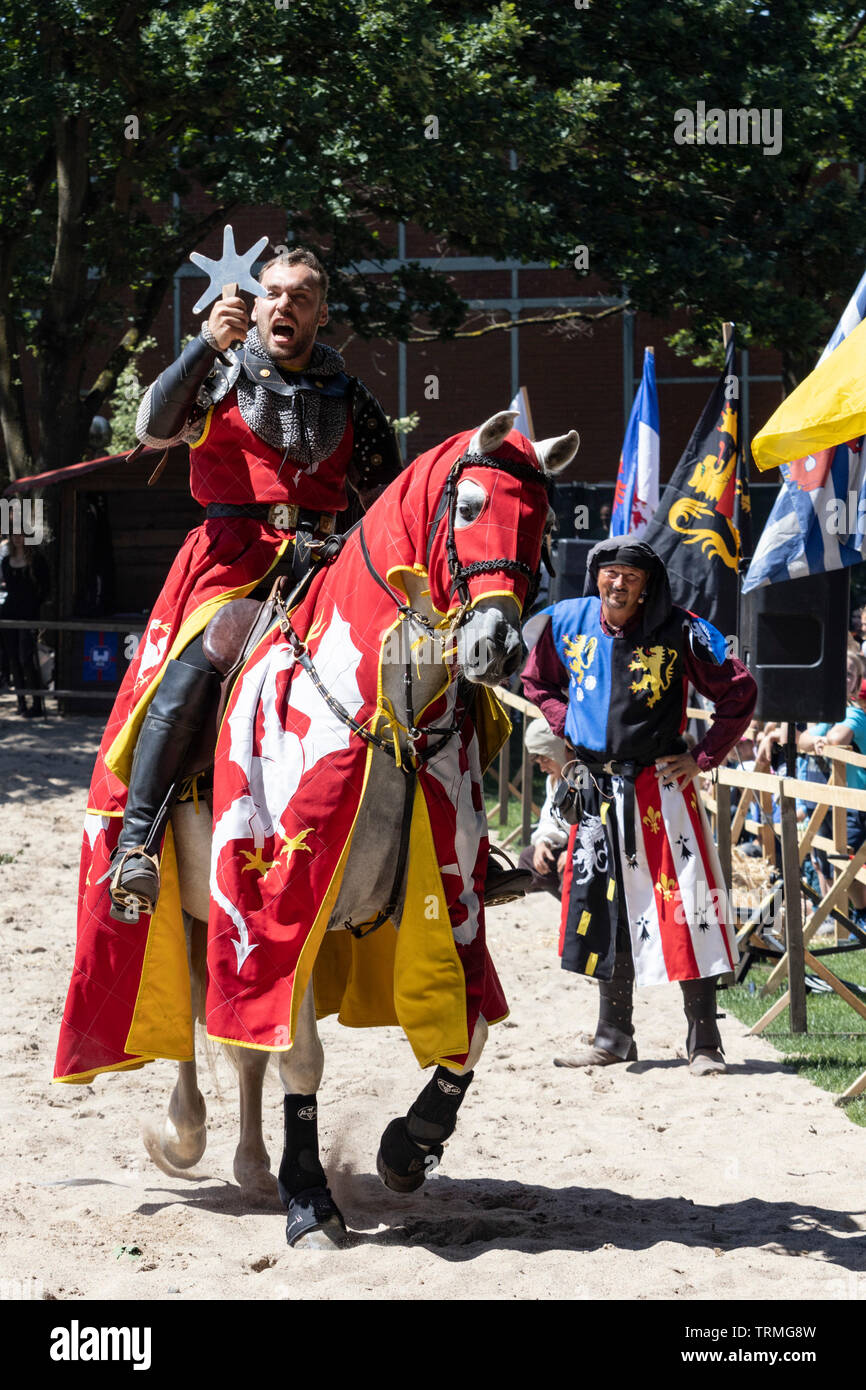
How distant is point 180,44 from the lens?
1291cm

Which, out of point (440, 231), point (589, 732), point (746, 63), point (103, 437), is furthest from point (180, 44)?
point (589, 732)

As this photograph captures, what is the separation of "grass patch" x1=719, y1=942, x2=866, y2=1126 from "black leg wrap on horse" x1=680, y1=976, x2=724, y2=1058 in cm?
38

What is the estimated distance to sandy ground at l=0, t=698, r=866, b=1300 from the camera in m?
3.69

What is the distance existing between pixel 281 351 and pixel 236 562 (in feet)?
2.02

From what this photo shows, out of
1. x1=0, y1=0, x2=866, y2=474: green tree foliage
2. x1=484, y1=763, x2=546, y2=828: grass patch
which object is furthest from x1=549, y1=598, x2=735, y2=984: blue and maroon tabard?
x1=0, y1=0, x2=866, y2=474: green tree foliage

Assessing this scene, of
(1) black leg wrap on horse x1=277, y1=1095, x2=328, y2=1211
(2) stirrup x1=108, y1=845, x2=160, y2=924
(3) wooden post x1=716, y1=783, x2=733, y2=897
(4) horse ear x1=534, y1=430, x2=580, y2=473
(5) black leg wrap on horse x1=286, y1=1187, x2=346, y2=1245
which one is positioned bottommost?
(5) black leg wrap on horse x1=286, y1=1187, x2=346, y2=1245

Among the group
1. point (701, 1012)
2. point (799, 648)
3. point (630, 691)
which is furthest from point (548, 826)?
point (630, 691)

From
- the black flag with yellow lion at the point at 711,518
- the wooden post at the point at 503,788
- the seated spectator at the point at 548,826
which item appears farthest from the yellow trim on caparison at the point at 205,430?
the wooden post at the point at 503,788

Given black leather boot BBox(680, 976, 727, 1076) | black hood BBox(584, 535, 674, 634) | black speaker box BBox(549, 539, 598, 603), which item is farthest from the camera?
black speaker box BBox(549, 539, 598, 603)

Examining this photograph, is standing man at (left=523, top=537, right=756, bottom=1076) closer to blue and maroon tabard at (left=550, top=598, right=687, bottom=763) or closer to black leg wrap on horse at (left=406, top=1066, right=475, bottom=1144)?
blue and maroon tabard at (left=550, top=598, right=687, bottom=763)

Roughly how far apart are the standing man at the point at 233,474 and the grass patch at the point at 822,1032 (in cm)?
286

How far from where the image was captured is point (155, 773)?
414 centimetres

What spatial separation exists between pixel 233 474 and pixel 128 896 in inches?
48.9

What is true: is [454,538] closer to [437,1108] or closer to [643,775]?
[437,1108]
